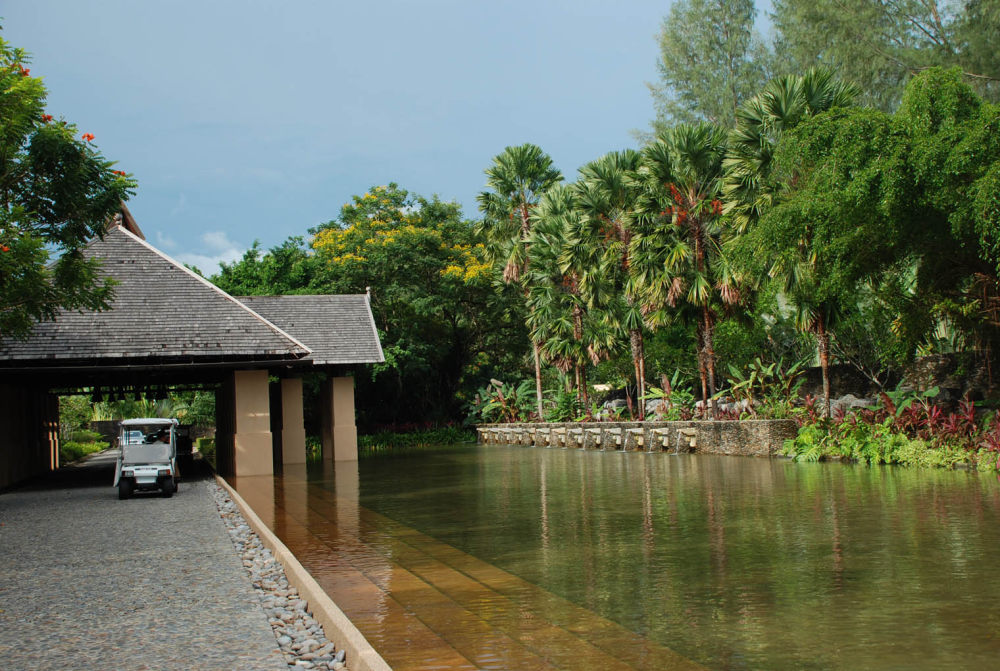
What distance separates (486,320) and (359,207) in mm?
11001

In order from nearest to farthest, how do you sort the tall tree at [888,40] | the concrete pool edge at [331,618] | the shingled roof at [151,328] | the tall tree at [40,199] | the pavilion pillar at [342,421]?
the concrete pool edge at [331,618] < the tall tree at [40,199] < the shingled roof at [151,328] < the pavilion pillar at [342,421] < the tall tree at [888,40]

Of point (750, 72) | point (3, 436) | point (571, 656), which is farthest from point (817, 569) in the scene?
point (750, 72)

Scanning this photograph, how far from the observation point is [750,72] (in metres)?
40.1

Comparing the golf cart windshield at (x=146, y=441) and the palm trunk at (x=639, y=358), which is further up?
the palm trunk at (x=639, y=358)

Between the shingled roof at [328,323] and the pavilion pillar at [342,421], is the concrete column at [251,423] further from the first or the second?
the pavilion pillar at [342,421]

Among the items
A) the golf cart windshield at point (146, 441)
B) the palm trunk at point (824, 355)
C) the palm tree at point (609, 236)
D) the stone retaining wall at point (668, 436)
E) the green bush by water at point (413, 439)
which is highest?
the palm tree at point (609, 236)

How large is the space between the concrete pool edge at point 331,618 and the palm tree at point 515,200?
26513mm

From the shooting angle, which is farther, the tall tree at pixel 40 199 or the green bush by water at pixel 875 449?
the green bush by water at pixel 875 449

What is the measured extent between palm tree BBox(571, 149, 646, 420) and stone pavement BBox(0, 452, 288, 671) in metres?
17.2

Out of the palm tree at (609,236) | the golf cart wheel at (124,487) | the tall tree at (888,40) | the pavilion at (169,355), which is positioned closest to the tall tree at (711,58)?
the tall tree at (888,40)

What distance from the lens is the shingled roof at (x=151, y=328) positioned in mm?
17531

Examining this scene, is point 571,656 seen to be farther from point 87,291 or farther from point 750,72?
point 750,72

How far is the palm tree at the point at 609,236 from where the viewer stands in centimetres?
2742

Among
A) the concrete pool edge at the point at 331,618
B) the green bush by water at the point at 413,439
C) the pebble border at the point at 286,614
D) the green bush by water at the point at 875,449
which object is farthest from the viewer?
the green bush by water at the point at 413,439
